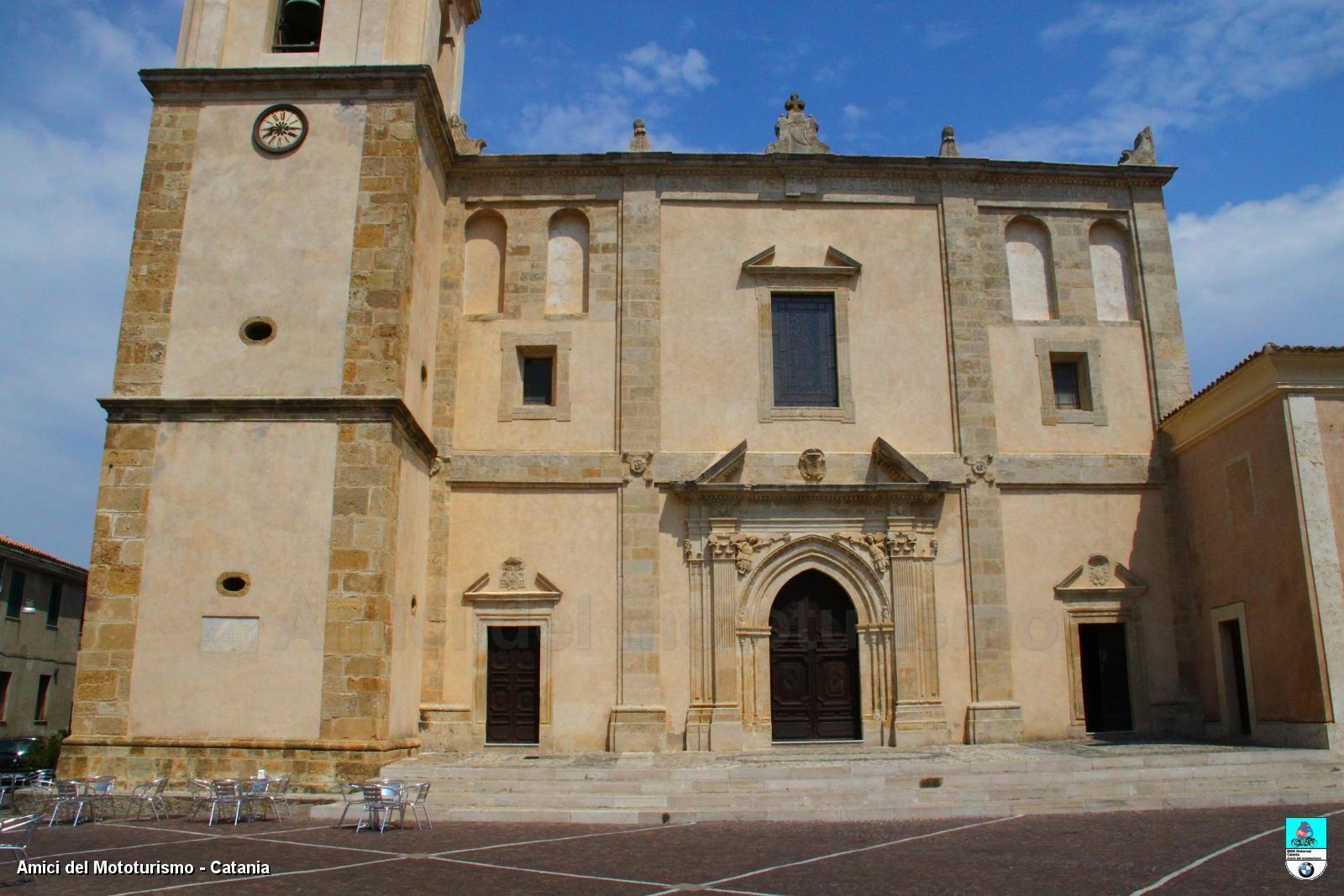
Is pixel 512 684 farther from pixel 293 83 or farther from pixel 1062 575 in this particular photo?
pixel 293 83

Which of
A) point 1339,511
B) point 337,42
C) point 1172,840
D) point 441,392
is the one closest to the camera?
point 1172,840

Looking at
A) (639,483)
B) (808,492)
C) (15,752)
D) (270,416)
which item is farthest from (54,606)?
(808,492)

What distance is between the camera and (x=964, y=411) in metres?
17.7

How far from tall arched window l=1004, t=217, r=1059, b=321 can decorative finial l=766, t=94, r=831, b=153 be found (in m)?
3.62

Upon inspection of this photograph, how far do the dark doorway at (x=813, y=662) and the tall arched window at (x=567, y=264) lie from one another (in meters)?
5.90

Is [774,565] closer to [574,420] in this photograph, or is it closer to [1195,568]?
[574,420]

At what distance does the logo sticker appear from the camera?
8.28 m

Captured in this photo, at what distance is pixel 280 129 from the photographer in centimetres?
1586

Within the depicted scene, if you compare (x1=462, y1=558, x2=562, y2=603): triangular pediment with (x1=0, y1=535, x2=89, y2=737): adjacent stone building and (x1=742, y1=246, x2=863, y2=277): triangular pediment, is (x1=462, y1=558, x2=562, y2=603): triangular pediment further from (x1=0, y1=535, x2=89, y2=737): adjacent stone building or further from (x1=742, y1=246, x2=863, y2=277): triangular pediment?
(x1=0, y1=535, x2=89, y2=737): adjacent stone building

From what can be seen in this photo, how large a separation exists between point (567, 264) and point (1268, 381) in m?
10.8

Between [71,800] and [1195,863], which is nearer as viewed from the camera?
[1195,863]

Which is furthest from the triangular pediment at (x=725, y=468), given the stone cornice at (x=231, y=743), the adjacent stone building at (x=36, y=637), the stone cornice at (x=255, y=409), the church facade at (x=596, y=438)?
the adjacent stone building at (x=36, y=637)

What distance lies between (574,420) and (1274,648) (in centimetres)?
1076

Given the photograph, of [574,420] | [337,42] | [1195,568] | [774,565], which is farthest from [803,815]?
[337,42]
